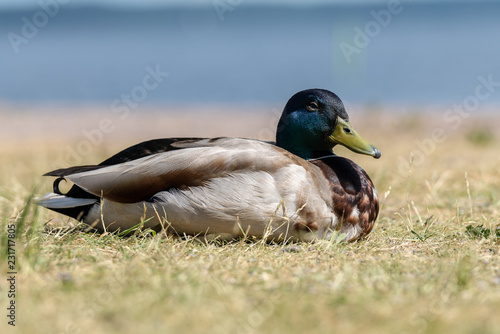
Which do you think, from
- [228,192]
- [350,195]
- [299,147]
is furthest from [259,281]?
[299,147]

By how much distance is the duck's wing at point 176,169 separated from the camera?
13.2ft

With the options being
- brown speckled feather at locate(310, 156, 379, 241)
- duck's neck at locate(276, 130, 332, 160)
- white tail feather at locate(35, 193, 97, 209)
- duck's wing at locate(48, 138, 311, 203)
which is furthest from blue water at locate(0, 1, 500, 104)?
white tail feather at locate(35, 193, 97, 209)

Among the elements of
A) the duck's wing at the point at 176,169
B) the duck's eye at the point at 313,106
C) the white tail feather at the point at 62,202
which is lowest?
the white tail feather at the point at 62,202

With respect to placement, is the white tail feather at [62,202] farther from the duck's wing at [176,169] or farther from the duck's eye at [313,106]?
the duck's eye at [313,106]

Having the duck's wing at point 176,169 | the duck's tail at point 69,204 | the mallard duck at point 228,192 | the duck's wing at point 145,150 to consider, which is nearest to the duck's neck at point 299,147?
the mallard duck at point 228,192

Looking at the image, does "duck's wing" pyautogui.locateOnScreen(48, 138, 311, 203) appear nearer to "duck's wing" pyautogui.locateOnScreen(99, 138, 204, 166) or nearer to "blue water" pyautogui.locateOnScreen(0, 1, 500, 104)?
"duck's wing" pyautogui.locateOnScreen(99, 138, 204, 166)

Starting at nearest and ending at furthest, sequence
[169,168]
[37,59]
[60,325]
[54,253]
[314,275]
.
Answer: [60,325]
[314,275]
[54,253]
[169,168]
[37,59]

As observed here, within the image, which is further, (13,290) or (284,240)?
(284,240)

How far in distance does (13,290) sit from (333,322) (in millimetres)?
1307

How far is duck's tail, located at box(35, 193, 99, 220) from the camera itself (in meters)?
4.29

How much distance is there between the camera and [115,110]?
1908cm

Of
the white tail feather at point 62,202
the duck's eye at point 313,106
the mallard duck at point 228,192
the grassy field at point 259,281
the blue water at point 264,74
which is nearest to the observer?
the grassy field at point 259,281

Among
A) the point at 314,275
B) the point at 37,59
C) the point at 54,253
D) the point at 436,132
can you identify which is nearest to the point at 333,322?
the point at 314,275

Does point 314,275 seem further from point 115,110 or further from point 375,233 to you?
point 115,110
